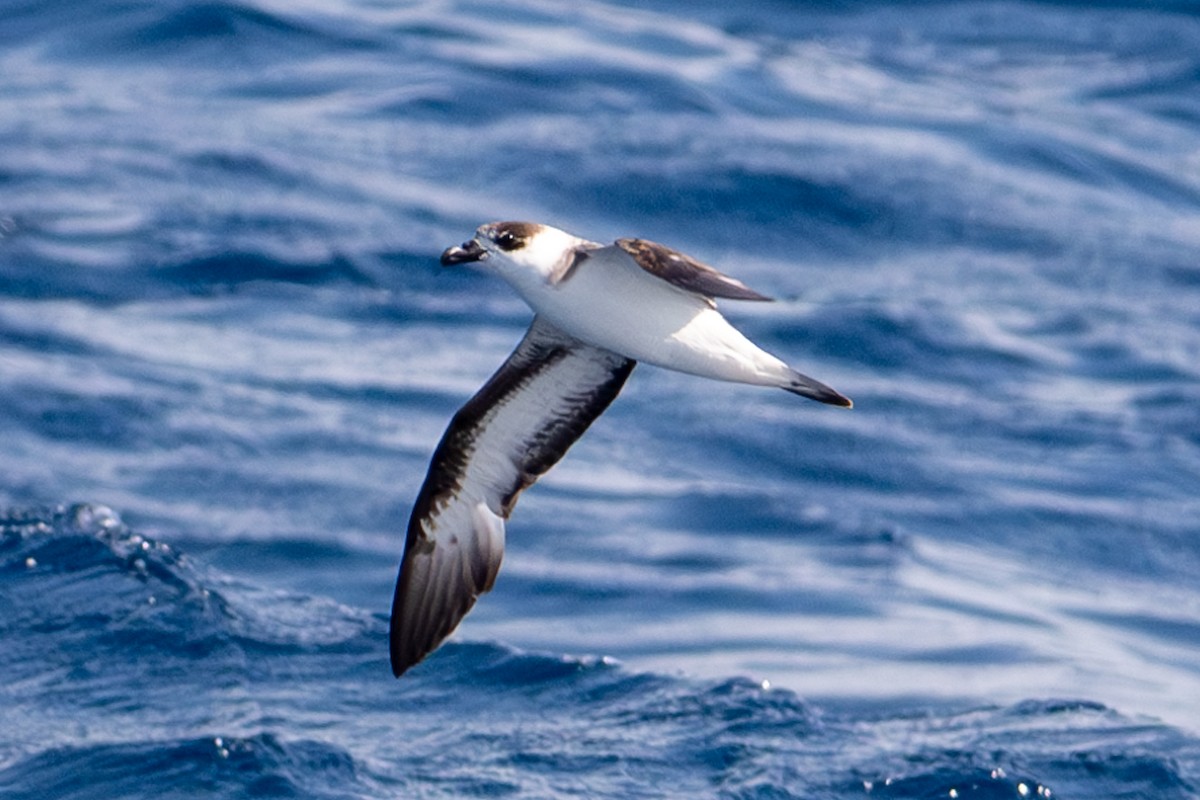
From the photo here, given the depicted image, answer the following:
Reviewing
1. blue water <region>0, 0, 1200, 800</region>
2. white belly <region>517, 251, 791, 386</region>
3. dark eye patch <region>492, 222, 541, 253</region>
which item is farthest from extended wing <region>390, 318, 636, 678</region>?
blue water <region>0, 0, 1200, 800</region>

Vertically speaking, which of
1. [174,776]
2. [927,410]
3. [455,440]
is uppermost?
[455,440]

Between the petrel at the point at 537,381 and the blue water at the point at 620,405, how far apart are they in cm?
198

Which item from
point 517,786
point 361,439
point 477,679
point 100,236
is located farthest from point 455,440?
point 100,236

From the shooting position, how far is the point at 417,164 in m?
21.0

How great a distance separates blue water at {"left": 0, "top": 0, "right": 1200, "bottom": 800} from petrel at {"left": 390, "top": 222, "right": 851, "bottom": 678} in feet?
6.51

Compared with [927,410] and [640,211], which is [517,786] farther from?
[640,211]

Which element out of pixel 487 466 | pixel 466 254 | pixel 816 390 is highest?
pixel 466 254

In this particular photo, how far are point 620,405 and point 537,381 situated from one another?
7913 mm

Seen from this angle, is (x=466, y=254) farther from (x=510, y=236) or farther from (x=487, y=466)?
(x=487, y=466)

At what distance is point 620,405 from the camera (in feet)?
56.3

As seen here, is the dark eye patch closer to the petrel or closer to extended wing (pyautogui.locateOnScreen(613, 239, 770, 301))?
the petrel

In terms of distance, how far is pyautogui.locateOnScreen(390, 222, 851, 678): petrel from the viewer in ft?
26.6

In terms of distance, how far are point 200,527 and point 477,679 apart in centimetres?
289

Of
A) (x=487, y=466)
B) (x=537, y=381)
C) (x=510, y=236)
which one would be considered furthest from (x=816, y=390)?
(x=487, y=466)
